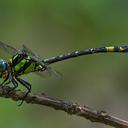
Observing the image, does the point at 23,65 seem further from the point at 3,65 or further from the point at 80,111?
the point at 80,111

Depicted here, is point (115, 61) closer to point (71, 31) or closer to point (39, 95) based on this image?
point (71, 31)

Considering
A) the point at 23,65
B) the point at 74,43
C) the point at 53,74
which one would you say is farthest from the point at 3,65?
the point at 74,43

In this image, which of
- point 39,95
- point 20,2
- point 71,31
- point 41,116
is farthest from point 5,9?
point 39,95

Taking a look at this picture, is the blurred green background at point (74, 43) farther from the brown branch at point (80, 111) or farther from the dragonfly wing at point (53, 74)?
the brown branch at point (80, 111)

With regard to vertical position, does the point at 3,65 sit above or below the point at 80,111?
above

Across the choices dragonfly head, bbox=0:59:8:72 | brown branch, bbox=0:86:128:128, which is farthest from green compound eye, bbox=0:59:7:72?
brown branch, bbox=0:86:128:128

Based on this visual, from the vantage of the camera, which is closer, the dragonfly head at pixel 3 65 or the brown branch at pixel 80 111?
the brown branch at pixel 80 111

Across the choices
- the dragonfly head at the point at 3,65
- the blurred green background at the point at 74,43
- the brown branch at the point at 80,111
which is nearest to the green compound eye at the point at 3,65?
the dragonfly head at the point at 3,65
